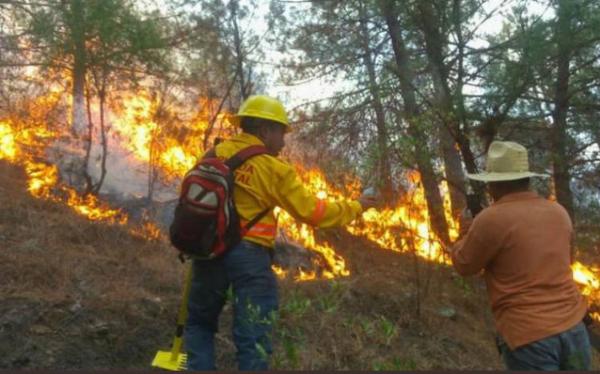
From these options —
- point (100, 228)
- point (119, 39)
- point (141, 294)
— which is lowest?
point (141, 294)

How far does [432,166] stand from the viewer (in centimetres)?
663

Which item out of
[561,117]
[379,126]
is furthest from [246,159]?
[561,117]

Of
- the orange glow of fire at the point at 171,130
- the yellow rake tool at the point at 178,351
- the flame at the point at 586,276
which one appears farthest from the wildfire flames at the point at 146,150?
the yellow rake tool at the point at 178,351

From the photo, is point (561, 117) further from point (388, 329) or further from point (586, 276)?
point (388, 329)

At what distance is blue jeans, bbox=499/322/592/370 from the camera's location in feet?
9.54

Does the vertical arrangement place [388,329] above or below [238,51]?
below

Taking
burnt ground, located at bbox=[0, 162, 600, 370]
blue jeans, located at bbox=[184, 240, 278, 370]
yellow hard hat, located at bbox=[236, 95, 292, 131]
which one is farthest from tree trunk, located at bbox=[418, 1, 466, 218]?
blue jeans, located at bbox=[184, 240, 278, 370]

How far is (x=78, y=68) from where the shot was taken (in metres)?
10.6

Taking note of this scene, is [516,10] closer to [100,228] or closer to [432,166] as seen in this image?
[432,166]

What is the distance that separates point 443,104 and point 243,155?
3843mm

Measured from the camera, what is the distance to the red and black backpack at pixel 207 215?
11.3 ft

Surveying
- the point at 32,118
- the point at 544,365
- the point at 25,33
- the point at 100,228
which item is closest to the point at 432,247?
Result: the point at 544,365

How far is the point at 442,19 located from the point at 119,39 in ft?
18.5

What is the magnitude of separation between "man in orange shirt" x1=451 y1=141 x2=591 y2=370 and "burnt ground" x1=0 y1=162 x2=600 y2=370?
0.86 meters
